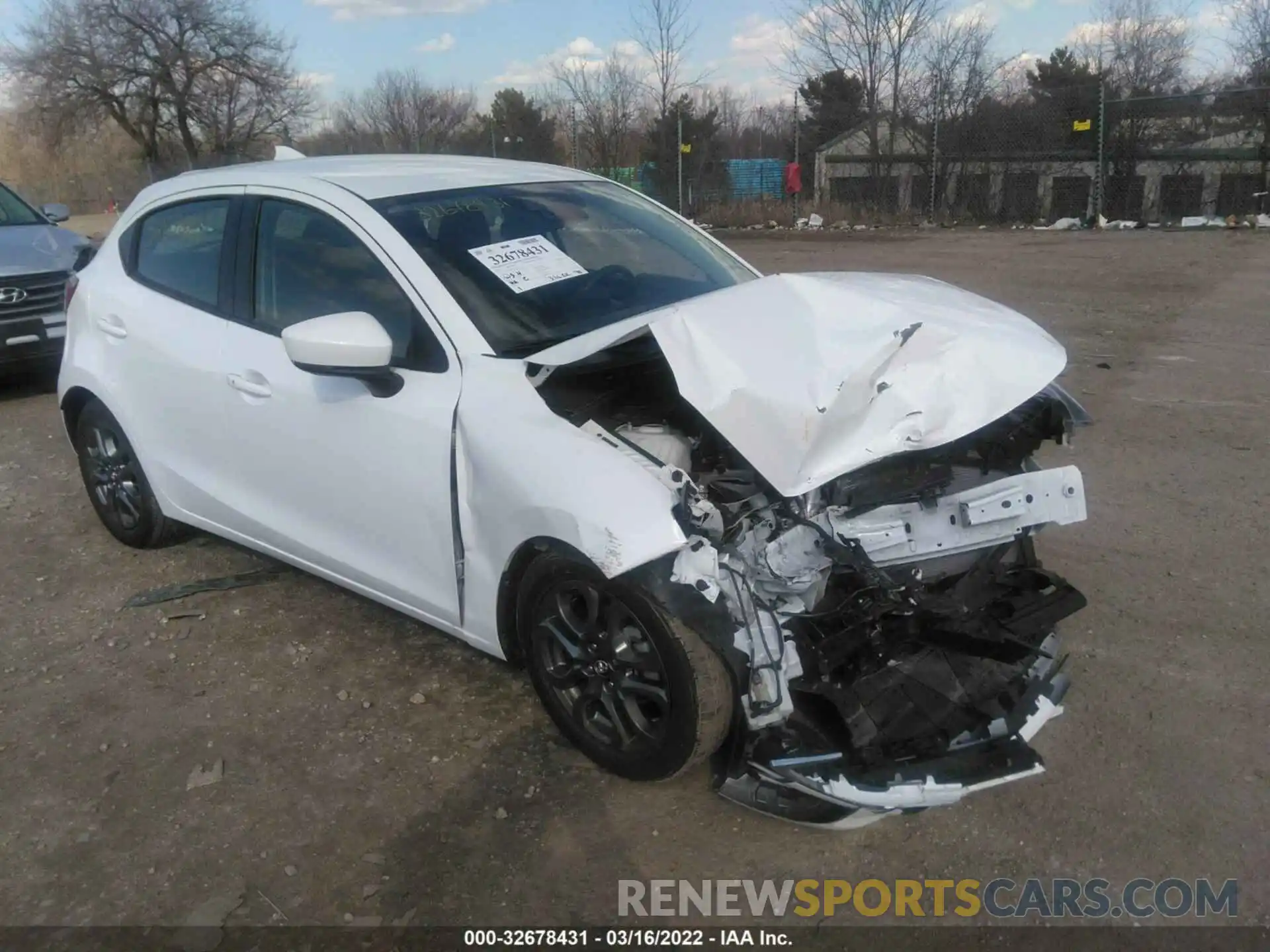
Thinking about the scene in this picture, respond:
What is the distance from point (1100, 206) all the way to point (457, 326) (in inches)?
650

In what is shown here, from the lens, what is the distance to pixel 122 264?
4.53 m

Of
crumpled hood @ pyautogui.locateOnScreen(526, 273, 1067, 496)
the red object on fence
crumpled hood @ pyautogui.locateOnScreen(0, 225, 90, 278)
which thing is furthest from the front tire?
the red object on fence

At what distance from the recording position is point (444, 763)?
3182 mm

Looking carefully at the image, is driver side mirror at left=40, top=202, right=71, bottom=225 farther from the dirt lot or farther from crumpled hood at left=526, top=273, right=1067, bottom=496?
crumpled hood at left=526, top=273, right=1067, bottom=496

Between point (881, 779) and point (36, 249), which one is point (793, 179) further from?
point (881, 779)

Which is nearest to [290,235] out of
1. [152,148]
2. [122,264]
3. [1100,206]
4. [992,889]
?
[122,264]

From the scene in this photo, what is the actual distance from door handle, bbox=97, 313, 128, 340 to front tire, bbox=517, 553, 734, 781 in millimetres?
2433

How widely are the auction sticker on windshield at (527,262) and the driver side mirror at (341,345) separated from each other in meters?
0.51

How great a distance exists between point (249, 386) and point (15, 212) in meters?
7.29

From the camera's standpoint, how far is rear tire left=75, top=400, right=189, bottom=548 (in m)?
4.58

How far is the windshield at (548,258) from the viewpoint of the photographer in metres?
3.36

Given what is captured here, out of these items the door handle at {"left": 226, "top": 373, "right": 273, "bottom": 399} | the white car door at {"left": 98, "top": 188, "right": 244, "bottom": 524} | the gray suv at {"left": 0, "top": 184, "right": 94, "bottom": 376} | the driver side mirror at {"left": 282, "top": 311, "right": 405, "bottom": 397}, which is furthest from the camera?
the gray suv at {"left": 0, "top": 184, "right": 94, "bottom": 376}

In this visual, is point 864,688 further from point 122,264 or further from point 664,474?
point 122,264

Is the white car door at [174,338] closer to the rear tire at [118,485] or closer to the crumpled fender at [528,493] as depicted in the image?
the rear tire at [118,485]
